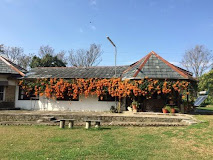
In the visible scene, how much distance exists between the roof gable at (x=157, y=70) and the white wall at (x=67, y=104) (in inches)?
134

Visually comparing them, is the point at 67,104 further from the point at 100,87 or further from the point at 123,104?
the point at 123,104

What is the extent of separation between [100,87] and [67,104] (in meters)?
3.55

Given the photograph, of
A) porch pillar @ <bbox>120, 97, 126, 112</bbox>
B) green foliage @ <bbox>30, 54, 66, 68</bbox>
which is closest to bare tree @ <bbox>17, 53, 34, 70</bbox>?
green foliage @ <bbox>30, 54, 66, 68</bbox>

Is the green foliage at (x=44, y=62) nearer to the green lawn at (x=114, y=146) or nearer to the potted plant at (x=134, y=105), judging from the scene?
the potted plant at (x=134, y=105)

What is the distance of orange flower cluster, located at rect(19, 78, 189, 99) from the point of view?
42.1 feet

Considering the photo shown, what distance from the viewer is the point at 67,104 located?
50.6 feet

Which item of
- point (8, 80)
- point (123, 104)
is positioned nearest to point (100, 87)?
point (123, 104)

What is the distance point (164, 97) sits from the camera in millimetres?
14117

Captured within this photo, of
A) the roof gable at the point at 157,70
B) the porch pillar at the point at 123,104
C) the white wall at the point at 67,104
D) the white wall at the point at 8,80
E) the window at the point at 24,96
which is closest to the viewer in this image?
the roof gable at the point at 157,70

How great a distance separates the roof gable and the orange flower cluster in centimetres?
44

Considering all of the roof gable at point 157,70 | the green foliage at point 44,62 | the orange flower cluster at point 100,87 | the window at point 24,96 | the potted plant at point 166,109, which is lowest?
the potted plant at point 166,109

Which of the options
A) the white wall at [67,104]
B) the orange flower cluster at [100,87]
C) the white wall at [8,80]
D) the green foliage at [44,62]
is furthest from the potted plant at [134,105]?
the green foliage at [44,62]

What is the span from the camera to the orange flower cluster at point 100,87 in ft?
42.1

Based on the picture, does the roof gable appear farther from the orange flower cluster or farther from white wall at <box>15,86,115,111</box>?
white wall at <box>15,86,115,111</box>
